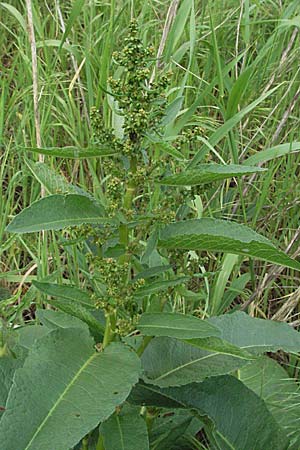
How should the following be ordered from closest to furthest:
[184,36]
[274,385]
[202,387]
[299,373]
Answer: [202,387], [274,385], [299,373], [184,36]

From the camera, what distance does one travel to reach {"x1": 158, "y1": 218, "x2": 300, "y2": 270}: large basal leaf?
1.27 m

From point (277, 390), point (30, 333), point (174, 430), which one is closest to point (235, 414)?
point (174, 430)

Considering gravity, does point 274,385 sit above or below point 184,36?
below

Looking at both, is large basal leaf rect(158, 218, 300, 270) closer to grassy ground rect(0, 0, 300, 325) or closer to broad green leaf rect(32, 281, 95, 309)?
broad green leaf rect(32, 281, 95, 309)

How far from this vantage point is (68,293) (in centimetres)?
140

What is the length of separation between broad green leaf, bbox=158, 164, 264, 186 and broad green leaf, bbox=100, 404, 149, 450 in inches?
18.2

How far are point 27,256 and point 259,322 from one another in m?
1.07

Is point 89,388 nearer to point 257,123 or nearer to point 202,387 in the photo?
point 202,387

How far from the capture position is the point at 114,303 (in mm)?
1334

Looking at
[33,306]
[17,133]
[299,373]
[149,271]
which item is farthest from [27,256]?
[149,271]

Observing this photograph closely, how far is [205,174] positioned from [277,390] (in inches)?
32.3

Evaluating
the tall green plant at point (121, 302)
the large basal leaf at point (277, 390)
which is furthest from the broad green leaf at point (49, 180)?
the large basal leaf at point (277, 390)

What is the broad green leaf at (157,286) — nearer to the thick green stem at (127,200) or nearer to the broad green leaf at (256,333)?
the thick green stem at (127,200)

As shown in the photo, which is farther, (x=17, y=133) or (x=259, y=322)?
(x=17, y=133)
